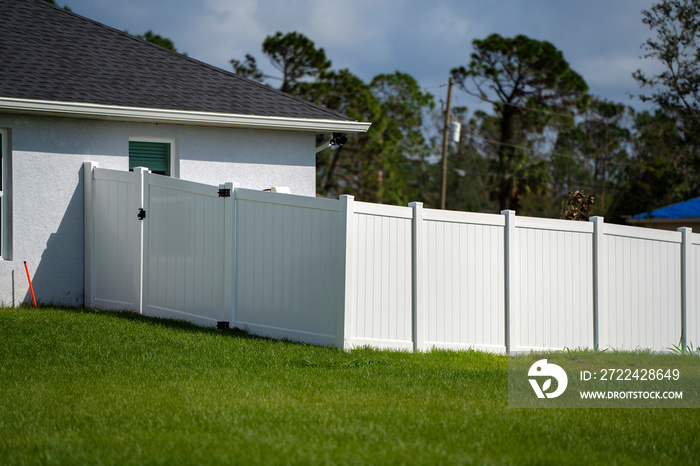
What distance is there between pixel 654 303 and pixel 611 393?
4.20 metres

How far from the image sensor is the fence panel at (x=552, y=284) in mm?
9117

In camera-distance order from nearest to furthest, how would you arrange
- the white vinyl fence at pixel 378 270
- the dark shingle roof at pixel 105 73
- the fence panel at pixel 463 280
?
the white vinyl fence at pixel 378 270 → the fence panel at pixel 463 280 → the dark shingle roof at pixel 105 73

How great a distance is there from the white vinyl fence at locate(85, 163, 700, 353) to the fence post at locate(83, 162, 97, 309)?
3 cm

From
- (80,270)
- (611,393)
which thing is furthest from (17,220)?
(611,393)

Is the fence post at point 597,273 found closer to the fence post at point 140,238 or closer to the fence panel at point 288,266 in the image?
the fence panel at point 288,266

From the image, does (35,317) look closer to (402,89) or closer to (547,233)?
(547,233)

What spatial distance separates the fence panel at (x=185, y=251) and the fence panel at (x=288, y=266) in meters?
0.37

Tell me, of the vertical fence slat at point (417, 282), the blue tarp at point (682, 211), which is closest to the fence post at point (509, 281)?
the vertical fence slat at point (417, 282)

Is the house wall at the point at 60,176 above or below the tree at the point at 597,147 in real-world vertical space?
below

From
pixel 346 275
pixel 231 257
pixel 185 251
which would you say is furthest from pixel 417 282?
pixel 185 251

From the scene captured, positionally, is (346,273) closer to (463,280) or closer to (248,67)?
(463,280)

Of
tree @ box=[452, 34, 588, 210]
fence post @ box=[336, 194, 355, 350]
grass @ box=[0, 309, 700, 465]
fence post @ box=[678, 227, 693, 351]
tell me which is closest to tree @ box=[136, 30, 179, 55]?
tree @ box=[452, 34, 588, 210]

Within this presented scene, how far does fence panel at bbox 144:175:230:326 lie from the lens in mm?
9164

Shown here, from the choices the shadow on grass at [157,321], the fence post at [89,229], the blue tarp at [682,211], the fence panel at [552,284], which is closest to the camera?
the shadow on grass at [157,321]
